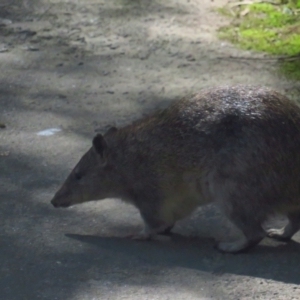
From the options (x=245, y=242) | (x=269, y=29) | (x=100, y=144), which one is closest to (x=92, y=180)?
(x=100, y=144)

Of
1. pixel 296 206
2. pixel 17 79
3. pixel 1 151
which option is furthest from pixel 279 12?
pixel 296 206

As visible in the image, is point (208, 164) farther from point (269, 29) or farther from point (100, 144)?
point (269, 29)

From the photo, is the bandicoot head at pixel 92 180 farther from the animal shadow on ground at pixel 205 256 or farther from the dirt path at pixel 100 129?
the animal shadow on ground at pixel 205 256

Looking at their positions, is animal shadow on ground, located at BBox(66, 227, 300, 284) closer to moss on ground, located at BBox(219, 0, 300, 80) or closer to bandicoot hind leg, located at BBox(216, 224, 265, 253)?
bandicoot hind leg, located at BBox(216, 224, 265, 253)

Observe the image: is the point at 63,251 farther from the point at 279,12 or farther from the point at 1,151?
the point at 279,12

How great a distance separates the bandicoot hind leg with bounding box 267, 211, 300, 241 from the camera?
5680mm

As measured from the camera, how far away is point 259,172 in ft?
17.3

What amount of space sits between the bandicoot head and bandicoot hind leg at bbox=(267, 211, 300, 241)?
1.32 metres

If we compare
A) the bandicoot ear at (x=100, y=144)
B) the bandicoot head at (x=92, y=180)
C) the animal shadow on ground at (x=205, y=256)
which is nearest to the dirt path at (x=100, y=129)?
the animal shadow on ground at (x=205, y=256)

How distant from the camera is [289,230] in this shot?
18.9ft

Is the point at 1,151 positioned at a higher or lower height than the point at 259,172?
lower

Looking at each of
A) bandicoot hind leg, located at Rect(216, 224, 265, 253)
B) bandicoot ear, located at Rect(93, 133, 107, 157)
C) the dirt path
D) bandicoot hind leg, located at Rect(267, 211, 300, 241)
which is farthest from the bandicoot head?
bandicoot hind leg, located at Rect(267, 211, 300, 241)

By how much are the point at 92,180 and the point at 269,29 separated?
4.68 m

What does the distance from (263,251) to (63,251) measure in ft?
4.93
